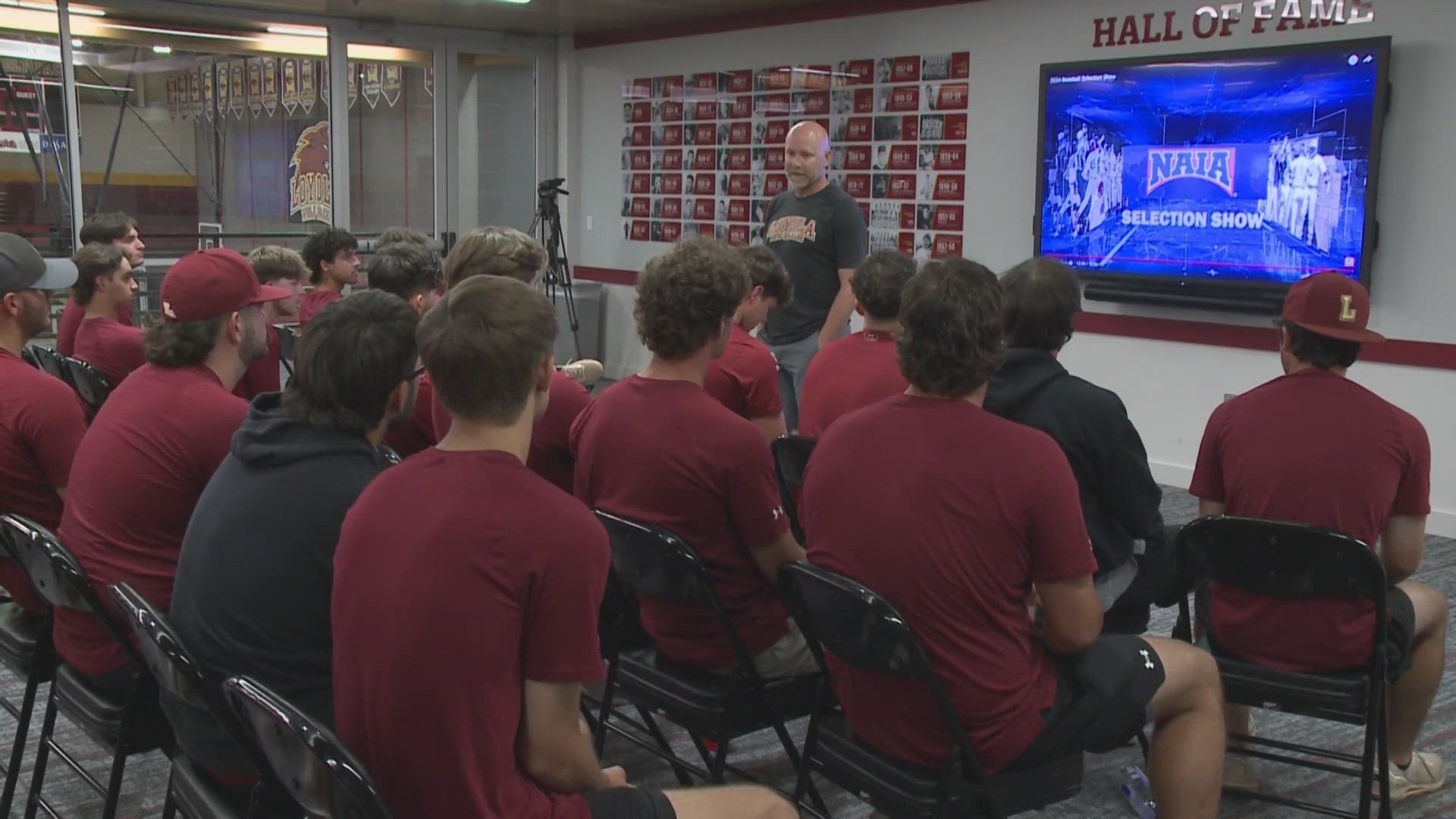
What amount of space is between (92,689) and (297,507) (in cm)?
91

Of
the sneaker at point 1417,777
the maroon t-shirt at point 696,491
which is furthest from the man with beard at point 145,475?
the sneaker at point 1417,777

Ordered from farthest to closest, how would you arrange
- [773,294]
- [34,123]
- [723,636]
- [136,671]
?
[34,123] → [773,294] → [723,636] → [136,671]

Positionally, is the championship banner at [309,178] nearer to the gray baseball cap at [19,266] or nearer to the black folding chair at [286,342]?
the black folding chair at [286,342]

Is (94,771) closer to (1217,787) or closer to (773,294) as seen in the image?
(773,294)

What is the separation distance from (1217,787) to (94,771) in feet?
8.49

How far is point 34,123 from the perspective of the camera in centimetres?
822

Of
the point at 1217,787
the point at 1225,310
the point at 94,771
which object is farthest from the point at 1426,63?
the point at 94,771

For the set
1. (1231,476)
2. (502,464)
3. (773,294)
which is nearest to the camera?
(502,464)

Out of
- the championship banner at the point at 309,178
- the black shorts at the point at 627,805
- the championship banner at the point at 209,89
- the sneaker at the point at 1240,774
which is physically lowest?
the sneaker at the point at 1240,774

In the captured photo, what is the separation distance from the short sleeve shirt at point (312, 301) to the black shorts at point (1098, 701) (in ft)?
10.5

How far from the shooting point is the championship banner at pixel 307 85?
9219 mm

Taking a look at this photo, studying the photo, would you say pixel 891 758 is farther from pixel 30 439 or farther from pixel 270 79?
pixel 270 79

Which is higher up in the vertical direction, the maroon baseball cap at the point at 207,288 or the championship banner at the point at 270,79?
the championship banner at the point at 270,79

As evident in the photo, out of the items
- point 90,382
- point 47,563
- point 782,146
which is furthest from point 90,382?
point 782,146
